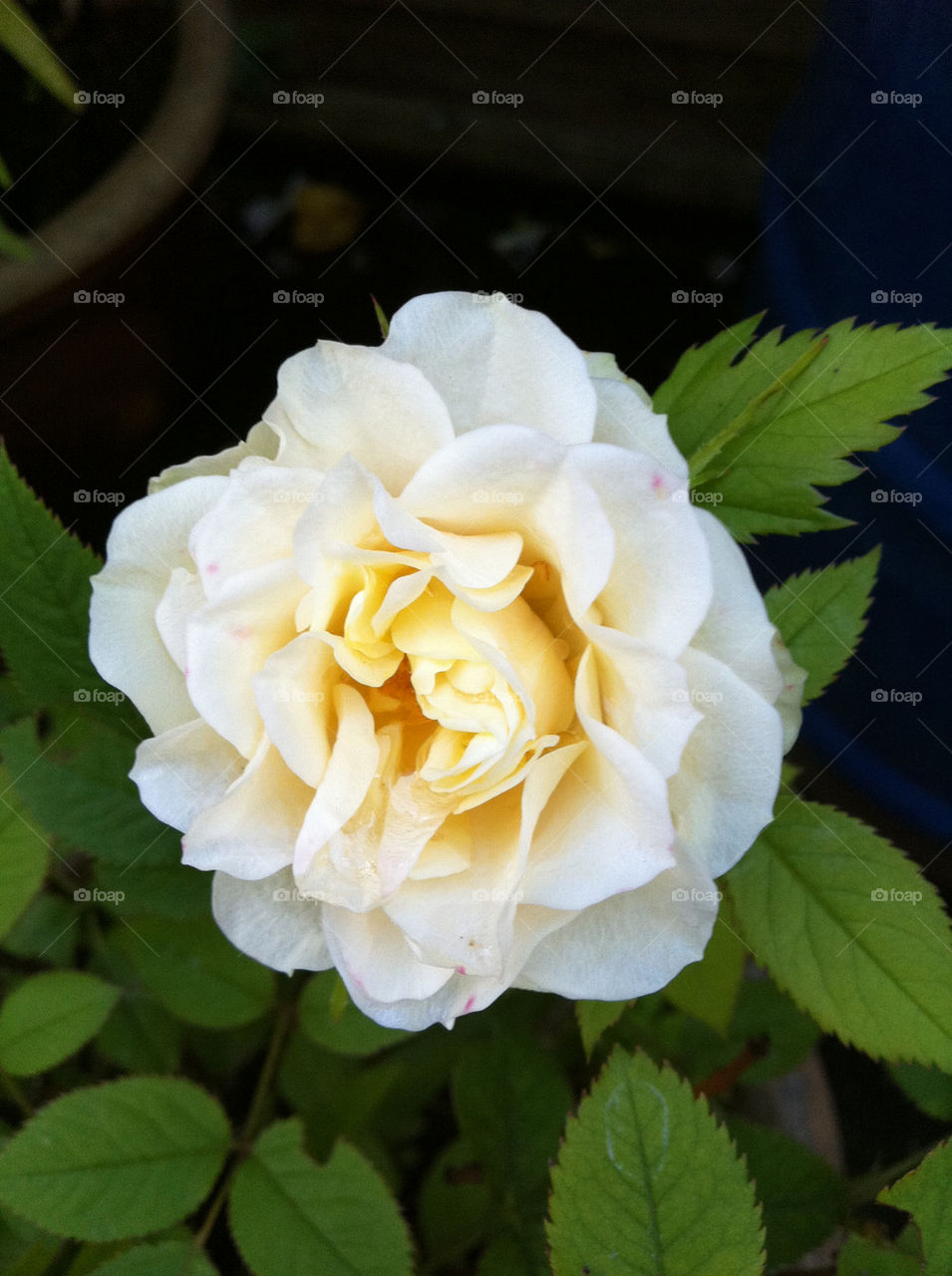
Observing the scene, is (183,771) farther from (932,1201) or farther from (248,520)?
(932,1201)

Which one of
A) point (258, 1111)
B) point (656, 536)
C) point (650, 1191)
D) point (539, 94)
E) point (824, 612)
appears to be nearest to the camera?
point (656, 536)

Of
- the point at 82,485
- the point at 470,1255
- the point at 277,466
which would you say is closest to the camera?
the point at 277,466

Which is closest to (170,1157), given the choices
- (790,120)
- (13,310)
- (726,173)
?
(13,310)

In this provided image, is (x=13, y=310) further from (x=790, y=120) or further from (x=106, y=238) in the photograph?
(x=790, y=120)

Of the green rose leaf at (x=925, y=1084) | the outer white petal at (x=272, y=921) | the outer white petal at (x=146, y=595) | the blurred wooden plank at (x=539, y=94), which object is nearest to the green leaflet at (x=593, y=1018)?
the outer white petal at (x=272, y=921)

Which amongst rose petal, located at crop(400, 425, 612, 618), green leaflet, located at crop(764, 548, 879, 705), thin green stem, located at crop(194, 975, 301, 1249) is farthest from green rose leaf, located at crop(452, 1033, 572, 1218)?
rose petal, located at crop(400, 425, 612, 618)

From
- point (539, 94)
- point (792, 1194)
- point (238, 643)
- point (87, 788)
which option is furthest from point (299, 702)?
point (539, 94)
